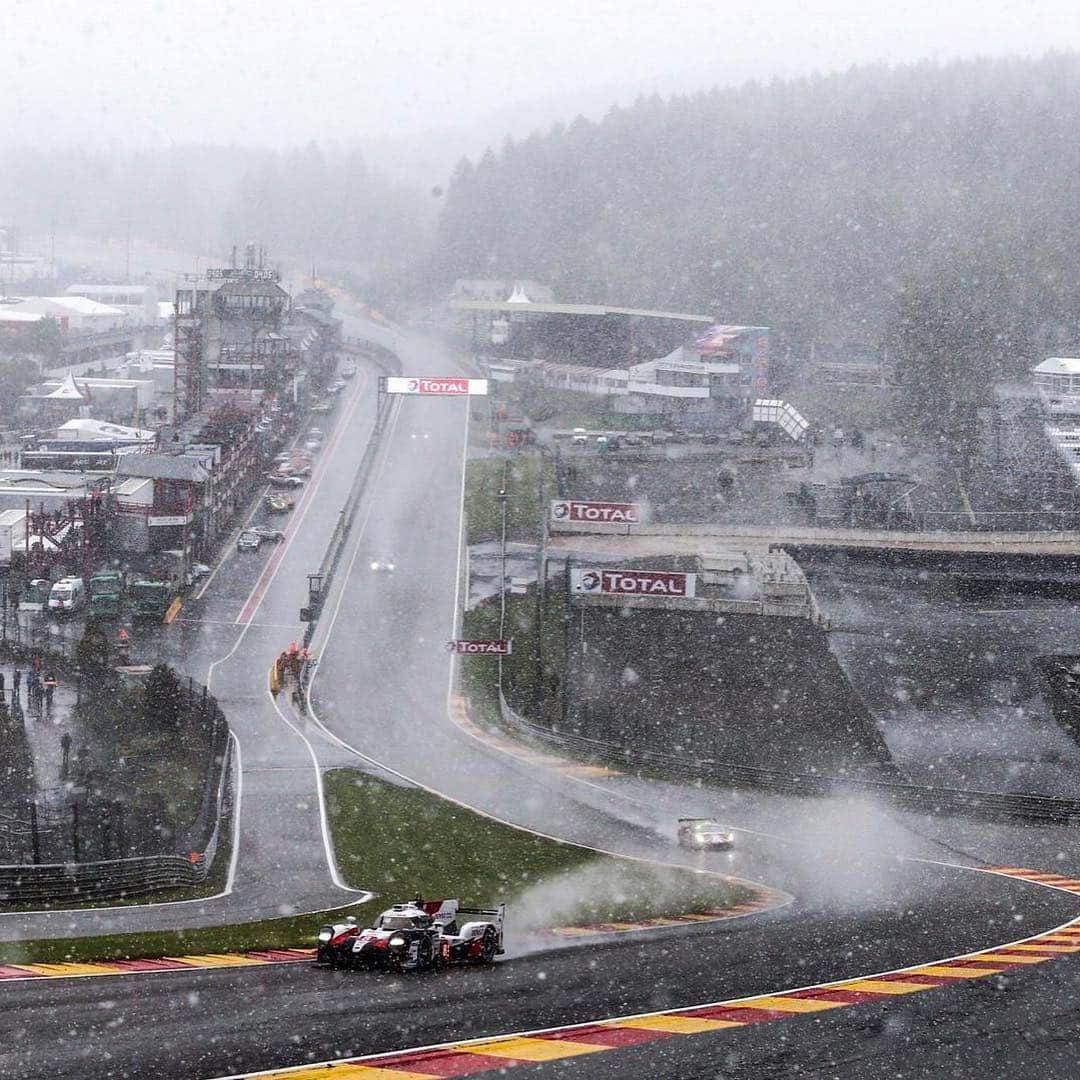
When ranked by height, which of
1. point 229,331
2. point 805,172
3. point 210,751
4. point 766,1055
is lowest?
point 210,751

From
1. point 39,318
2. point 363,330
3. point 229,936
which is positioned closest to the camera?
point 229,936

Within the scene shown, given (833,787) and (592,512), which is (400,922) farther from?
(592,512)

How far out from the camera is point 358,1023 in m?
16.3

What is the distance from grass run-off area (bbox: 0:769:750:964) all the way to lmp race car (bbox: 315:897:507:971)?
271 centimetres

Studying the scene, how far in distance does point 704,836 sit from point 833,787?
20.9ft

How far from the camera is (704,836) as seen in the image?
105ft

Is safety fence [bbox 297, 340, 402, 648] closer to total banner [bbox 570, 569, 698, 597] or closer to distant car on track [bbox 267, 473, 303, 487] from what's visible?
distant car on track [bbox 267, 473, 303, 487]

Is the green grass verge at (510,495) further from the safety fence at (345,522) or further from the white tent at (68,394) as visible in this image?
the white tent at (68,394)

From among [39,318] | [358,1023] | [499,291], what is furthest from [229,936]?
[499,291]

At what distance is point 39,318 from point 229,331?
43.0 meters

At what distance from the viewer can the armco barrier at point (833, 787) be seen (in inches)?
1367

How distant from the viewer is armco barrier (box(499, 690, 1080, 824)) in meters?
34.7

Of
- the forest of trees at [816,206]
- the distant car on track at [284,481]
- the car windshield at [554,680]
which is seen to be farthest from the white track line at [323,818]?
Result: the forest of trees at [816,206]

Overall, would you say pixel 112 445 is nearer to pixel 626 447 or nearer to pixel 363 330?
pixel 626 447
